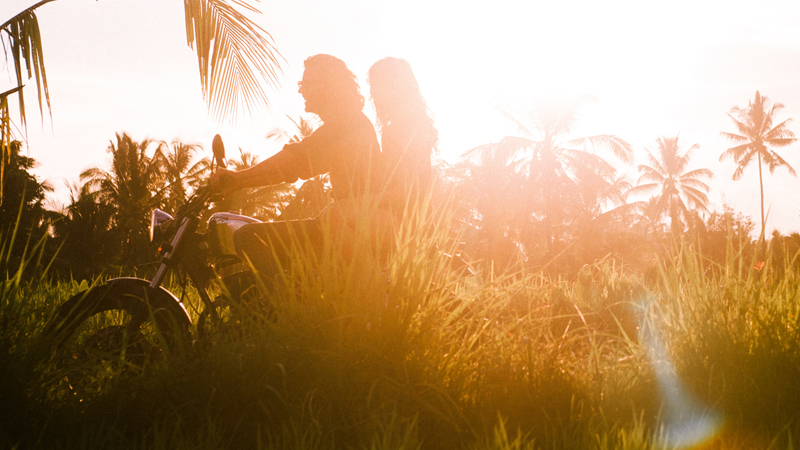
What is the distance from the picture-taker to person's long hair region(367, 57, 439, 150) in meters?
3.09

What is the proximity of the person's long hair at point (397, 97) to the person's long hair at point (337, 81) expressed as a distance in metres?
0.10

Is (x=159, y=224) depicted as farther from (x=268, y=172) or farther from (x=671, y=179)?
(x=671, y=179)

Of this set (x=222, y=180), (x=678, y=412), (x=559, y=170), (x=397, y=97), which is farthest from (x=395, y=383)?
(x=559, y=170)

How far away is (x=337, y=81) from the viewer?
3.08 metres

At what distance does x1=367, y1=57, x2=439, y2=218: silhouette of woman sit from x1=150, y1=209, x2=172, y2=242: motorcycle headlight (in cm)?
116

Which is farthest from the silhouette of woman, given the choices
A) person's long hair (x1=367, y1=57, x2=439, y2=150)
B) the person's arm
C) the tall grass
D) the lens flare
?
the lens flare

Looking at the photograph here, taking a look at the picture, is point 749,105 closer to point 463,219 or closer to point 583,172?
point 583,172

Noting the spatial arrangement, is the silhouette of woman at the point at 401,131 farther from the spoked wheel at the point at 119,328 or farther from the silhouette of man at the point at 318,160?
the spoked wheel at the point at 119,328

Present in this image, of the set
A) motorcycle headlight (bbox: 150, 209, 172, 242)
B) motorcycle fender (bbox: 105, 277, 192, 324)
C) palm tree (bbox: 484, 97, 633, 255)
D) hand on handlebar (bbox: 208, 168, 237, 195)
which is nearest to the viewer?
motorcycle fender (bbox: 105, 277, 192, 324)

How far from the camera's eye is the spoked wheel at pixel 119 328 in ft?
7.77

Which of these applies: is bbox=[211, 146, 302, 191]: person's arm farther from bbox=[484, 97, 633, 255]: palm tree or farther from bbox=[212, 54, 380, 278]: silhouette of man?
bbox=[484, 97, 633, 255]: palm tree

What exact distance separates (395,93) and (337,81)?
1.04 feet

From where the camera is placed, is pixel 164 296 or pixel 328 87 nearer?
pixel 164 296

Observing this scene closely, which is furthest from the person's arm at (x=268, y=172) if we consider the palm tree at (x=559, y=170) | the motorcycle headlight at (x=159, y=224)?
the palm tree at (x=559, y=170)
